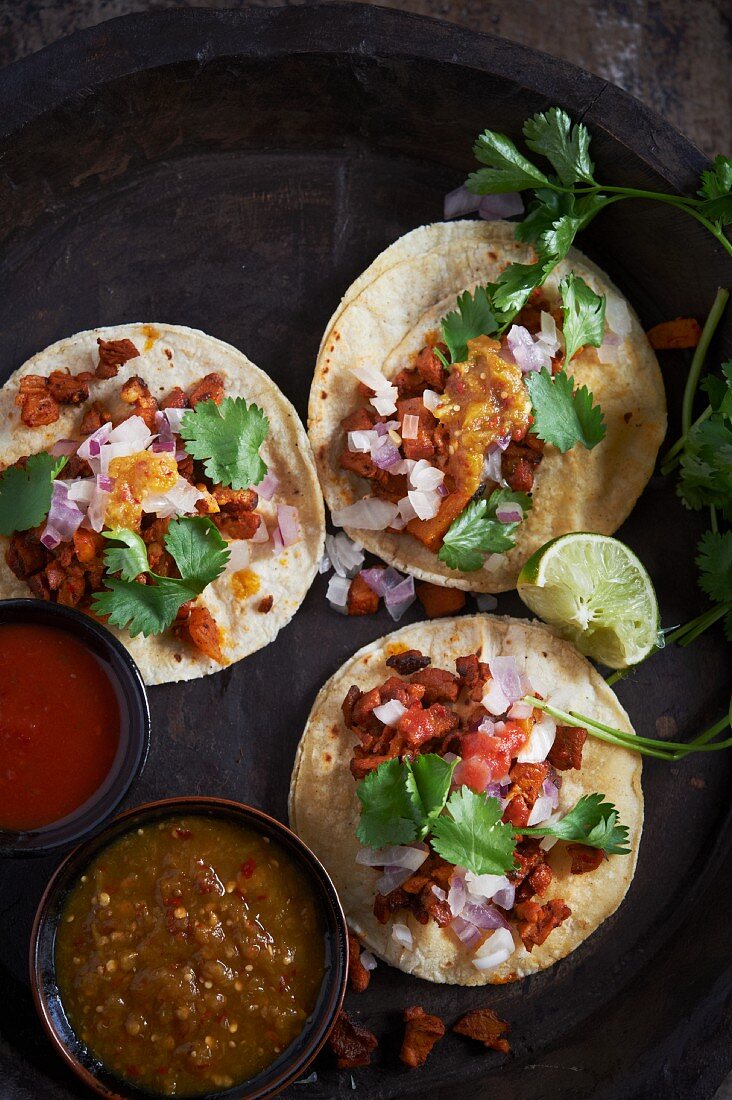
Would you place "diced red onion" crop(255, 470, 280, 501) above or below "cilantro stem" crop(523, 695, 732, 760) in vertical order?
above

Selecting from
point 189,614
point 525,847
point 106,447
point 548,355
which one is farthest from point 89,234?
point 525,847

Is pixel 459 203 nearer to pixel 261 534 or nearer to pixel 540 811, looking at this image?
pixel 261 534

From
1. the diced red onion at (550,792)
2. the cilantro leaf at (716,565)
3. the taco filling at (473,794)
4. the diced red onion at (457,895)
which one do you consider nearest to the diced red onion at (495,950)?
the taco filling at (473,794)

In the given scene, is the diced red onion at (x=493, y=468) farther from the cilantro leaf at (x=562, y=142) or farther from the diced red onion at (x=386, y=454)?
the cilantro leaf at (x=562, y=142)

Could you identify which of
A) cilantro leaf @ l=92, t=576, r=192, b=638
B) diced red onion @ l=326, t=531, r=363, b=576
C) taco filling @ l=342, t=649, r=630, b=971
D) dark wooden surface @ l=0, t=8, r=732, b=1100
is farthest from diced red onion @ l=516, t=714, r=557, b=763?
cilantro leaf @ l=92, t=576, r=192, b=638

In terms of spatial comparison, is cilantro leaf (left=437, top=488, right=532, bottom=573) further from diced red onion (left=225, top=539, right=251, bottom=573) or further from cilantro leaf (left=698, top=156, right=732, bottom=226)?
cilantro leaf (left=698, top=156, right=732, bottom=226)

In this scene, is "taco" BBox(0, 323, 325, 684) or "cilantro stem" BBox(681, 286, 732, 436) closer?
"taco" BBox(0, 323, 325, 684)
